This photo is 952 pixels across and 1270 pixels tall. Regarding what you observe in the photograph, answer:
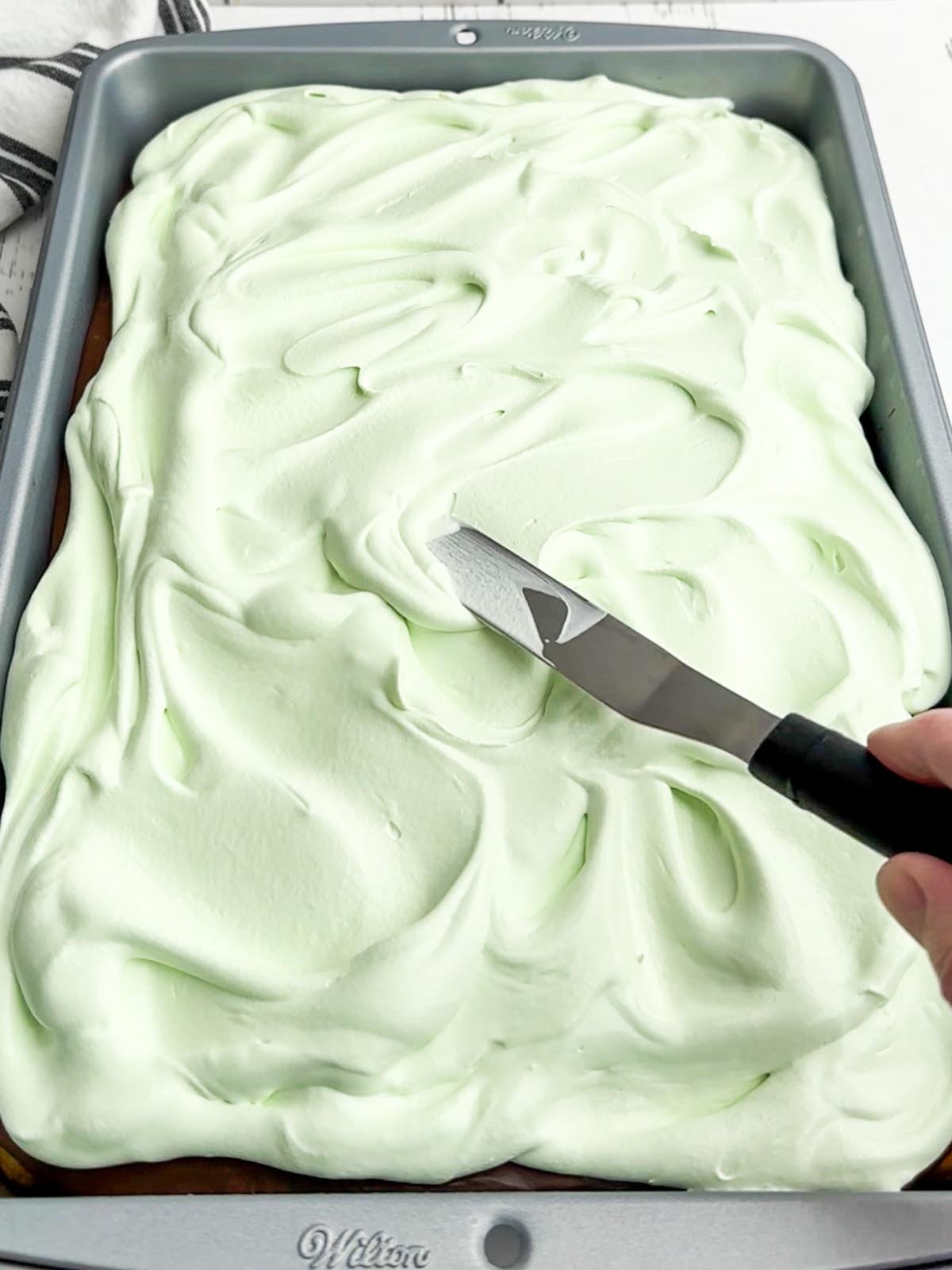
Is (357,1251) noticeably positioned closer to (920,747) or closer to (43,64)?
(920,747)

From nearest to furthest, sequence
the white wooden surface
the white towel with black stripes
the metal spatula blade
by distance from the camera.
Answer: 1. the metal spatula blade
2. the white towel with black stripes
3. the white wooden surface

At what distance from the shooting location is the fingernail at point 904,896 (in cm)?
69

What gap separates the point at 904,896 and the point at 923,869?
0.08 ft

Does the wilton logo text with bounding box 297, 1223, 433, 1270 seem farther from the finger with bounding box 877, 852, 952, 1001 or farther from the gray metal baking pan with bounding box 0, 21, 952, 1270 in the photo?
the finger with bounding box 877, 852, 952, 1001

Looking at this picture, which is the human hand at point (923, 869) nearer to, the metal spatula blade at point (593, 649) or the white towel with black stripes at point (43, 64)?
the metal spatula blade at point (593, 649)

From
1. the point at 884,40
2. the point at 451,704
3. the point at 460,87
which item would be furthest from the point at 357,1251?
the point at 884,40

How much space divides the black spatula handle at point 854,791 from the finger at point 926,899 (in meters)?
0.02

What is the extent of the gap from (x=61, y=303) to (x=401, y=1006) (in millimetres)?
814

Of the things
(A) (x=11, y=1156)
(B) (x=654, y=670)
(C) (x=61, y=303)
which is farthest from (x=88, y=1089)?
(C) (x=61, y=303)

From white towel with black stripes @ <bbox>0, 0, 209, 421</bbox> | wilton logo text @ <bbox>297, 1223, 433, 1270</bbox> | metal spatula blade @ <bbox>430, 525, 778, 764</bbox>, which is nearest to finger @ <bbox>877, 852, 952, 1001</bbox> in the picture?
metal spatula blade @ <bbox>430, 525, 778, 764</bbox>

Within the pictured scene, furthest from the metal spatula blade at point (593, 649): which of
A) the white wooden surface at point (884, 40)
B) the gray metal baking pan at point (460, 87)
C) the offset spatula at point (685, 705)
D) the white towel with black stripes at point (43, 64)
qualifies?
the white wooden surface at point (884, 40)

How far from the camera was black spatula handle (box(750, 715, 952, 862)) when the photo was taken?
70 centimetres

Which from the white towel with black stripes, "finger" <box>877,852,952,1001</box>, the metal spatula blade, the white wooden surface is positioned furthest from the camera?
the white wooden surface

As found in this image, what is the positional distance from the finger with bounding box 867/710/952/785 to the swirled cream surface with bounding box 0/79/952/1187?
4 centimetres
